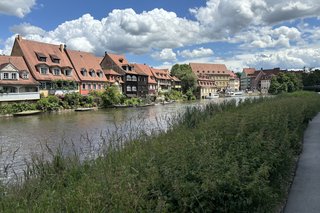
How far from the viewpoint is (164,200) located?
350 cm

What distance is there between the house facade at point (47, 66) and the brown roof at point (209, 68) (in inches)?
4105

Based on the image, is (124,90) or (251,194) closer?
(251,194)

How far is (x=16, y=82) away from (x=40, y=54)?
32.7 feet

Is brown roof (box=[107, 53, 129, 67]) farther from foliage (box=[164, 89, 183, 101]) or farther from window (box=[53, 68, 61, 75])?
window (box=[53, 68, 61, 75])

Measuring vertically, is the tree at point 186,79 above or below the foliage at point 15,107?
above

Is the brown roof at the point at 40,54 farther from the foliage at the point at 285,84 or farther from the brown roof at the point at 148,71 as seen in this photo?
the foliage at the point at 285,84

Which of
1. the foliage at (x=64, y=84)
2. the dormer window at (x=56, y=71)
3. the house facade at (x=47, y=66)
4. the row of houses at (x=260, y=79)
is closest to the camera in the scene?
the house facade at (x=47, y=66)

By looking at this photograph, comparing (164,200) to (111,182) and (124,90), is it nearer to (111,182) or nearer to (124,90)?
(111,182)

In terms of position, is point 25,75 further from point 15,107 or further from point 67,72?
point 67,72

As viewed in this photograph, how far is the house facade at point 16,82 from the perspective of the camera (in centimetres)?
4342

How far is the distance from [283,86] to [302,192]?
73.5 meters

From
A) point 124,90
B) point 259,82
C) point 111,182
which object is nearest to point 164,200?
point 111,182

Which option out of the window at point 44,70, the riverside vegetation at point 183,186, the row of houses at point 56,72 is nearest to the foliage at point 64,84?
the row of houses at point 56,72

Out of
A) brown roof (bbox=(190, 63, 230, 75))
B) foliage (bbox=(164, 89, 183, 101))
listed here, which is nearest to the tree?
foliage (bbox=(164, 89, 183, 101))
